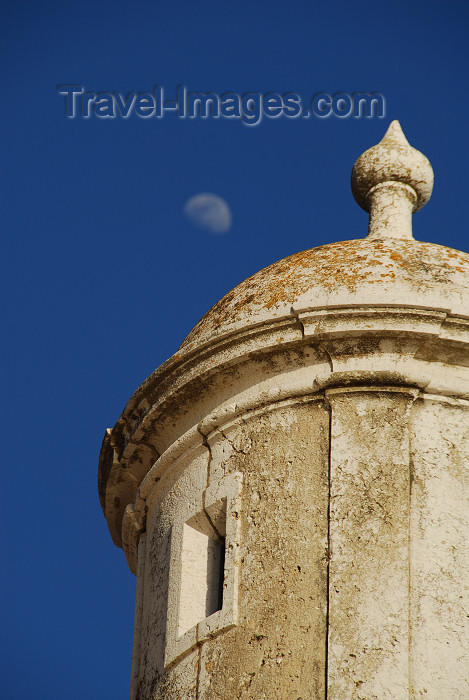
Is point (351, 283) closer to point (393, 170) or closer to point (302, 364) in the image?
point (302, 364)

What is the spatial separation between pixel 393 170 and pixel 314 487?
2642 mm

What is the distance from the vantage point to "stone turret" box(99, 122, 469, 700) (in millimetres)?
5922

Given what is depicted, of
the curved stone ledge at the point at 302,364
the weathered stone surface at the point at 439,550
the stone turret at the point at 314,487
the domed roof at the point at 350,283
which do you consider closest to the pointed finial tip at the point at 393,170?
the domed roof at the point at 350,283

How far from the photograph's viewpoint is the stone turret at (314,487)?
19.4 ft

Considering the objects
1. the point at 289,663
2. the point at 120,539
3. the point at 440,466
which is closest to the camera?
the point at 289,663

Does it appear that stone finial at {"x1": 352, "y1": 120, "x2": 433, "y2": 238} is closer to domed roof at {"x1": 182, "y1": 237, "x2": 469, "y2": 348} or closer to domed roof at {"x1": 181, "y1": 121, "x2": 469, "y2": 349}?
domed roof at {"x1": 181, "y1": 121, "x2": 469, "y2": 349}

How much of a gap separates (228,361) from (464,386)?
4.14 ft

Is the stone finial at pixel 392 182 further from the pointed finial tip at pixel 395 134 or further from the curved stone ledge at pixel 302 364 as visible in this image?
the curved stone ledge at pixel 302 364

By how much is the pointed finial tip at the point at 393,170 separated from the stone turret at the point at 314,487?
3.14 feet

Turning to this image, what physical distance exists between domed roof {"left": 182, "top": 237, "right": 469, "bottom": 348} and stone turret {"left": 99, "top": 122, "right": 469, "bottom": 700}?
0.01m

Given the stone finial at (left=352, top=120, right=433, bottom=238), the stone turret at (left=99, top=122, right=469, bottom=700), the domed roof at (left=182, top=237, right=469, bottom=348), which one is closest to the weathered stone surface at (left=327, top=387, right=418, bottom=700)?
the stone turret at (left=99, top=122, right=469, bottom=700)

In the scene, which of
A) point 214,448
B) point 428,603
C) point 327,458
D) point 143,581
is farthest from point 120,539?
point 428,603

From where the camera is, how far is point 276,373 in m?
6.79

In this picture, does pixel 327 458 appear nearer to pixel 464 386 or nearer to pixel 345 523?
pixel 345 523
